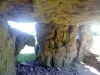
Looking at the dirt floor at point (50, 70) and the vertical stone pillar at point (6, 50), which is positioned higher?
the vertical stone pillar at point (6, 50)

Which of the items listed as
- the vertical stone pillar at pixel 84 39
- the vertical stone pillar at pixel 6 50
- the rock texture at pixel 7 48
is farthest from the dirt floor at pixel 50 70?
the vertical stone pillar at pixel 6 50

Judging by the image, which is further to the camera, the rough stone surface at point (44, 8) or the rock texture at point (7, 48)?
the rock texture at point (7, 48)

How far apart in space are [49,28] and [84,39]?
3454 mm

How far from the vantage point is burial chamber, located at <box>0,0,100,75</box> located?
434cm

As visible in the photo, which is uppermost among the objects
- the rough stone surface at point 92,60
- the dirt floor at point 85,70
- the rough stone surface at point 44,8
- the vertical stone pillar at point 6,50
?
the rough stone surface at point 44,8

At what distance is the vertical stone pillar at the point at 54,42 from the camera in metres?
9.77

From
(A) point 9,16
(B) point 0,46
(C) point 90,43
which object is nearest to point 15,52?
(B) point 0,46

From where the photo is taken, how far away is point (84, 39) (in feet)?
39.5

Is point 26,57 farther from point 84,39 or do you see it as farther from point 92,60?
point 92,60

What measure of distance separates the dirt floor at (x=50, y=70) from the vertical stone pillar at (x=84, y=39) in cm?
153

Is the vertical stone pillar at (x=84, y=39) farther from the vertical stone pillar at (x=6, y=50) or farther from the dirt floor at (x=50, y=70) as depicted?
the vertical stone pillar at (x=6, y=50)

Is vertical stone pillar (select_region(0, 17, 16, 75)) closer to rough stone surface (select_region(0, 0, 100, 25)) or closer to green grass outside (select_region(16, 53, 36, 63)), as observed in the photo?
rough stone surface (select_region(0, 0, 100, 25))

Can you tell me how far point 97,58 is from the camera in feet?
36.4

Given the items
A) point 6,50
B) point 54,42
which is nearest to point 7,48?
point 6,50
